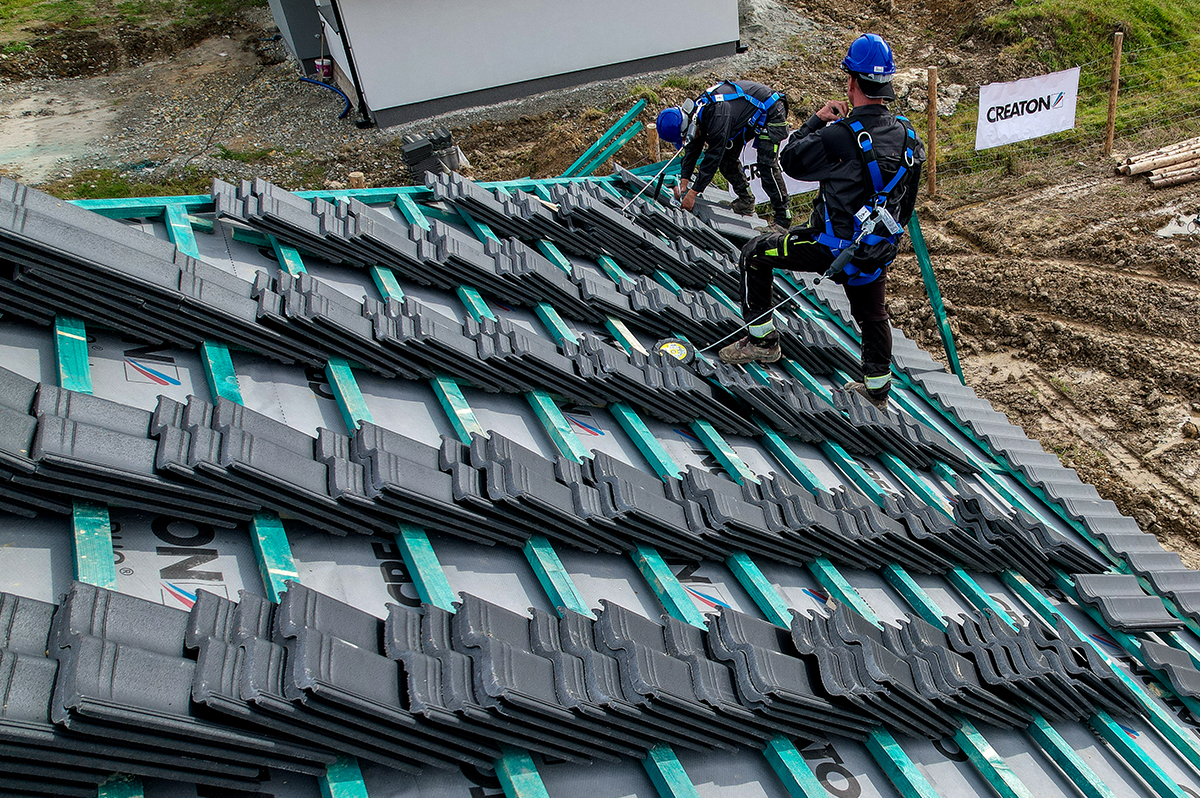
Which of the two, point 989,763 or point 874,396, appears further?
point 874,396

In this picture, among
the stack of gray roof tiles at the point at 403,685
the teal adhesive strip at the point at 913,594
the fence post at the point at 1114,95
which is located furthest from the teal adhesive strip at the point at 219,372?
the fence post at the point at 1114,95

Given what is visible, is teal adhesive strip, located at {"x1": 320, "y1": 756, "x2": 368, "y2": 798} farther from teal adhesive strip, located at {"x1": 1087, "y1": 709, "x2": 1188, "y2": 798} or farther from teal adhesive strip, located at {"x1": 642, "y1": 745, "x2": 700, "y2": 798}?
teal adhesive strip, located at {"x1": 1087, "y1": 709, "x2": 1188, "y2": 798}

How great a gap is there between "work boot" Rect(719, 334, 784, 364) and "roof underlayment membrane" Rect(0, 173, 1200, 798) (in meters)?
0.18

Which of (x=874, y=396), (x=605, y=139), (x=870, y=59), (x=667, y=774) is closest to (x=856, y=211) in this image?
(x=870, y=59)

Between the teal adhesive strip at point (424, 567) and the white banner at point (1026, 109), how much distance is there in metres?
13.7

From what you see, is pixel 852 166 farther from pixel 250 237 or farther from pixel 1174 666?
pixel 250 237

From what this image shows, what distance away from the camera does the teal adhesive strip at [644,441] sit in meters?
3.92

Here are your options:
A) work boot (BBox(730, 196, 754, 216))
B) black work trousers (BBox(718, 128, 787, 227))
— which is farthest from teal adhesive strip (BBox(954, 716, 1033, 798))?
black work trousers (BBox(718, 128, 787, 227))

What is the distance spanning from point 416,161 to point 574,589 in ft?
21.5

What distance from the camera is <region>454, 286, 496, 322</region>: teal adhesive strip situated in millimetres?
4590

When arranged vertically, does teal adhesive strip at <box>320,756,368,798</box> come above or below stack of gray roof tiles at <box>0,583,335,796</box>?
below

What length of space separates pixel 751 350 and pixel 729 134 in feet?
12.4

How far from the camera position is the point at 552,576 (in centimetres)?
300

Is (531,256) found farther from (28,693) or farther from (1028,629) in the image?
(28,693)
